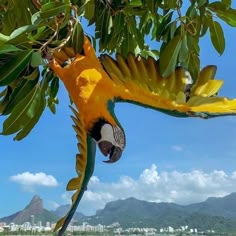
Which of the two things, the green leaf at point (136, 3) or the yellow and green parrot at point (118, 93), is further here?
the green leaf at point (136, 3)

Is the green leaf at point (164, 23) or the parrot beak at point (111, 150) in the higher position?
the green leaf at point (164, 23)

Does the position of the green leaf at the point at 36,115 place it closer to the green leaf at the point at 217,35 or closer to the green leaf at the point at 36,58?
the green leaf at the point at 36,58

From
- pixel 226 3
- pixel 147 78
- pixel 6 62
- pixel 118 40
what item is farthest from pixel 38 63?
pixel 118 40

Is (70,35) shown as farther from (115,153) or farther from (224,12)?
(224,12)

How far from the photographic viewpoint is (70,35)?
2.72ft

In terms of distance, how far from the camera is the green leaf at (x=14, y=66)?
0.80 m

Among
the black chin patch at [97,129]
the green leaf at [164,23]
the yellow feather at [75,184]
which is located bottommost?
the yellow feather at [75,184]

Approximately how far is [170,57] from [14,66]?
261 millimetres

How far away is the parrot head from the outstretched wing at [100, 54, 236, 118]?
5 centimetres

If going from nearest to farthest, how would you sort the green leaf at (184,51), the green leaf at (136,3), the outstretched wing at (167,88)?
1. the outstretched wing at (167,88)
2. the green leaf at (184,51)
3. the green leaf at (136,3)

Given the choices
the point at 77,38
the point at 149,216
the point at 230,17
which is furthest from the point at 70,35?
the point at 149,216

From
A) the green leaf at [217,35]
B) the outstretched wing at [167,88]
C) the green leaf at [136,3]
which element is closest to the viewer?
the outstretched wing at [167,88]

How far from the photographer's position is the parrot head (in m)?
0.74

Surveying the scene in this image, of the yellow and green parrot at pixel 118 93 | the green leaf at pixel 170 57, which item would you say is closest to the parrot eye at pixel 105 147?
the yellow and green parrot at pixel 118 93
